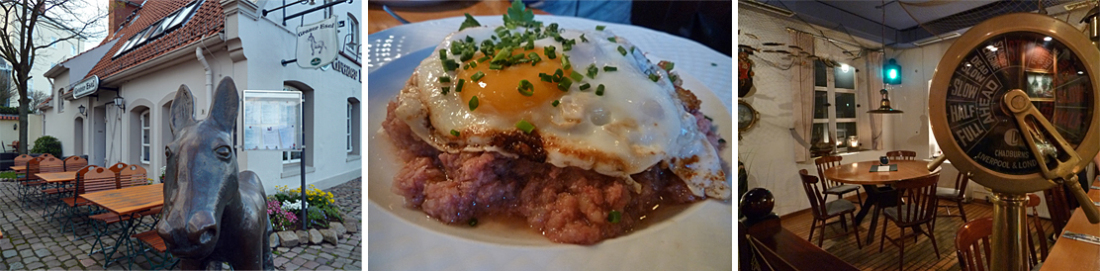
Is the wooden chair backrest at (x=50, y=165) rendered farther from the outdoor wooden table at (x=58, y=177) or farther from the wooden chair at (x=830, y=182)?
the wooden chair at (x=830, y=182)

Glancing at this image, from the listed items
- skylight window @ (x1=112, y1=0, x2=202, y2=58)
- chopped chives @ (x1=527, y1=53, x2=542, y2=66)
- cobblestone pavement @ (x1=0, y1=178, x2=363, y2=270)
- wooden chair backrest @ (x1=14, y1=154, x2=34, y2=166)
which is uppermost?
skylight window @ (x1=112, y1=0, x2=202, y2=58)

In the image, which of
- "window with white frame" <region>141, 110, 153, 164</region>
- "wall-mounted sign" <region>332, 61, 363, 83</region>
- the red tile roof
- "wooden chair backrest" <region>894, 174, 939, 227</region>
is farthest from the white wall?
"window with white frame" <region>141, 110, 153, 164</region>

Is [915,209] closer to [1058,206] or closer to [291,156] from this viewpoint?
[1058,206]

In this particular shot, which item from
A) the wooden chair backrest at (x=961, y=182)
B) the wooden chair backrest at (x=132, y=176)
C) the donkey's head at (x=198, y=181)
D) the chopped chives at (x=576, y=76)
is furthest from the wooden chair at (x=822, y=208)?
the wooden chair backrest at (x=132, y=176)

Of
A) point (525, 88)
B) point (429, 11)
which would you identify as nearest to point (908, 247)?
point (525, 88)

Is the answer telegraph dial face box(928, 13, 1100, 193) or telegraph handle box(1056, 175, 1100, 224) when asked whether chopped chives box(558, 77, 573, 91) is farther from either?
telegraph handle box(1056, 175, 1100, 224)

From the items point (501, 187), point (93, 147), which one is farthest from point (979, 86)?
point (93, 147)
